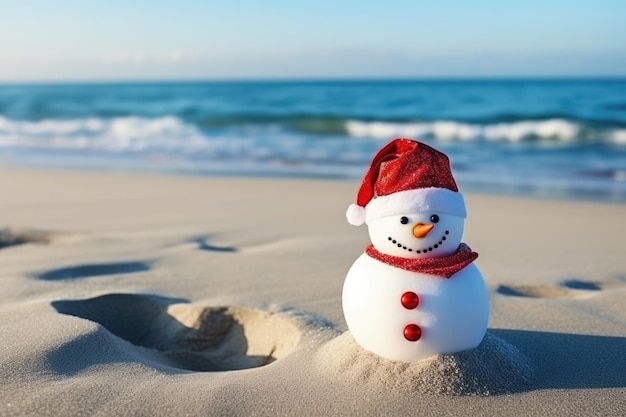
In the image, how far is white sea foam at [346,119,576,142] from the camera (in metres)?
16.4

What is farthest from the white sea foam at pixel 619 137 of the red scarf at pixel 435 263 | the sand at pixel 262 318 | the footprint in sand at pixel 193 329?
the red scarf at pixel 435 263

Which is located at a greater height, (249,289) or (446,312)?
(446,312)

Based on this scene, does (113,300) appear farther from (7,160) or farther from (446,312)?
(7,160)

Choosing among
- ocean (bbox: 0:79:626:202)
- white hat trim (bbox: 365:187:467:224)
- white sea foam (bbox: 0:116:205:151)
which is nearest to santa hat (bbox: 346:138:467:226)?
white hat trim (bbox: 365:187:467:224)

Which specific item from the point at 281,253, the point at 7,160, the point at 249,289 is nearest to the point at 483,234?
the point at 281,253

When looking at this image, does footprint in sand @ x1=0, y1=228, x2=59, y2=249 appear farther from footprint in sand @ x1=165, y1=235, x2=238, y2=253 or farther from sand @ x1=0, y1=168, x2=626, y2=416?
footprint in sand @ x1=165, y1=235, x2=238, y2=253

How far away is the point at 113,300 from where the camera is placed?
12.7ft

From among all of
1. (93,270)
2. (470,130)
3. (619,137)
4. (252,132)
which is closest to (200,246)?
(93,270)

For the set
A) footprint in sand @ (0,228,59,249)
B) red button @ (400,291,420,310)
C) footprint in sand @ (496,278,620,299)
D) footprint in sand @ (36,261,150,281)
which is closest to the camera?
red button @ (400,291,420,310)

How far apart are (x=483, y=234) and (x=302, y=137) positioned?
36.7 ft

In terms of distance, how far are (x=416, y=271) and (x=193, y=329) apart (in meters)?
1.44

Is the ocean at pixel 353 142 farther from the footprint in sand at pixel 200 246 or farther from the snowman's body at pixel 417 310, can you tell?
the snowman's body at pixel 417 310

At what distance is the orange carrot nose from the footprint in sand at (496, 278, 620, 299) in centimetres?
168

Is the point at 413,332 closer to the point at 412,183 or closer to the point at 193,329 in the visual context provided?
the point at 412,183
